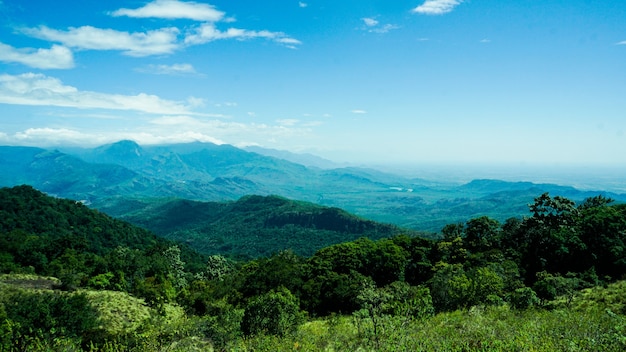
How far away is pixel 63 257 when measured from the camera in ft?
188

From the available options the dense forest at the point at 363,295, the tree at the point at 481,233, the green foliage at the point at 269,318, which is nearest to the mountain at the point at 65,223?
the dense forest at the point at 363,295

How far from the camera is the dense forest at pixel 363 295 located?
16.2 metres

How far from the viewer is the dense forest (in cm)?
1622

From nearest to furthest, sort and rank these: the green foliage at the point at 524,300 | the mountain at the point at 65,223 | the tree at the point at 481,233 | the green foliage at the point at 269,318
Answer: the green foliage at the point at 269,318 < the green foliage at the point at 524,300 < the tree at the point at 481,233 < the mountain at the point at 65,223

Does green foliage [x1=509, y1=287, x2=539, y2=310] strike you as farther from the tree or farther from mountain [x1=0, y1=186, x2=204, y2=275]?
mountain [x1=0, y1=186, x2=204, y2=275]

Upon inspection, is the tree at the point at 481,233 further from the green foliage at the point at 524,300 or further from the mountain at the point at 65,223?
the mountain at the point at 65,223

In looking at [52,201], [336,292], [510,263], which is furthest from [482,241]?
[52,201]

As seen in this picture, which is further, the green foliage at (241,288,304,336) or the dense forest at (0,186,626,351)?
the green foliage at (241,288,304,336)

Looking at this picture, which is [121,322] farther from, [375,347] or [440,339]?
[440,339]

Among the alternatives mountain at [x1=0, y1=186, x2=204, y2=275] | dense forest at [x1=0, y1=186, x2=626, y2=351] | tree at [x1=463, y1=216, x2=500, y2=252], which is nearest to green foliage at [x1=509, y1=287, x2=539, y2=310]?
dense forest at [x1=0, y1=186, x2=626, y2=351]

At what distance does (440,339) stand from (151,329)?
1660 cm

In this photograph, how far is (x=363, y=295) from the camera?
93.6 ft

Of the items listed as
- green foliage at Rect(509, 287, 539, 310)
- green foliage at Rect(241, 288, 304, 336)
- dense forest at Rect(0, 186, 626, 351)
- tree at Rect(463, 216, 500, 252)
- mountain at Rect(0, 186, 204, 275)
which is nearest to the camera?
dense forest at Rect(0, 186, 626, 351)

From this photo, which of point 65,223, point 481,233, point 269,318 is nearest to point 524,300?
point 269,318
